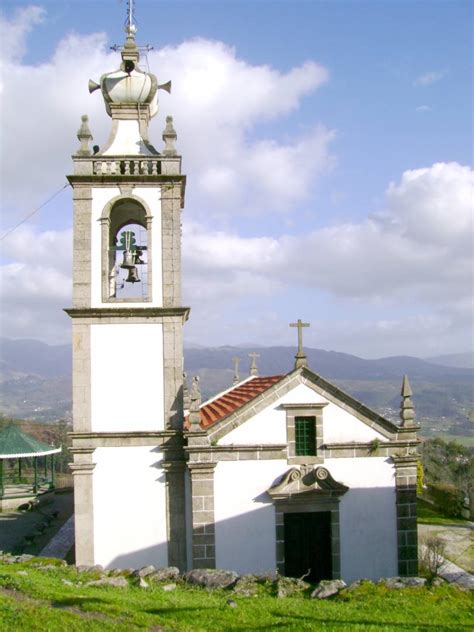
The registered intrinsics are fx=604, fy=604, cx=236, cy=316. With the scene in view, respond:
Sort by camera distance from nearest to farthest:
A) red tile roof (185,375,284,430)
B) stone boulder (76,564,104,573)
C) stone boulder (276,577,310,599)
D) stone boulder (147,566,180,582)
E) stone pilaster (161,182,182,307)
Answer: stone boulder (276,577,310,599) → stone boulder (147,566,180,582) → stone boulder (76,564,104,573) → stone pilaster (161,182,182,307) → red tile roof (185,375,284,430)

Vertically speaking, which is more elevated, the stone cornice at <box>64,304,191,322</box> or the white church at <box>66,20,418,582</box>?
the stone cornice at <box>64,304,191,322</box>

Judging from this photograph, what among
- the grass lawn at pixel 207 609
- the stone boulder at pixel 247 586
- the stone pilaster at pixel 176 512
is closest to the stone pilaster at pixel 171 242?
the stone pilaster at pixel 176 512

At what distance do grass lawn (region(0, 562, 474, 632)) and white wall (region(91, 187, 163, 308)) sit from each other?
7114 millimetres

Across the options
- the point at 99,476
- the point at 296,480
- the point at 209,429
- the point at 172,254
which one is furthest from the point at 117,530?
the point at 172,254

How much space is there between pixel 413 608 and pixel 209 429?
6482 millimetres

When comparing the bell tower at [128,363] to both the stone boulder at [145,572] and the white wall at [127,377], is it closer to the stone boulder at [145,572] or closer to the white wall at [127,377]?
the white wall at [127,377]

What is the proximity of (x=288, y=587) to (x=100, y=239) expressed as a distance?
10055 millimetres

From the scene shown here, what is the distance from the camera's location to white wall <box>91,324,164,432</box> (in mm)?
16203

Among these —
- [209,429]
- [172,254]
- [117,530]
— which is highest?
[172,254]

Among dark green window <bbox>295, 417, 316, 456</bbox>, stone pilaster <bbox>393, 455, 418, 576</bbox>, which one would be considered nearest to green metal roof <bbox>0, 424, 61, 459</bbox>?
dark green window <bbox>295, 417, 316, 456</bbox>

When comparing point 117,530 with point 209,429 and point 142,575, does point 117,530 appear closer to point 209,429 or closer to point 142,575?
point 142,575

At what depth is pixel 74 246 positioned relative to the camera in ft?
54.7

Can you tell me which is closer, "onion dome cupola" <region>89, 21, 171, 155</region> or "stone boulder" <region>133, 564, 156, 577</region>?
"stone boulder" <region>133, 564, 156, 577</region>

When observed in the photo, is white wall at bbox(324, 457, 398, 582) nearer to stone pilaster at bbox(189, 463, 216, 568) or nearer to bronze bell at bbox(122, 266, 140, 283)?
stone pilaster at bbox(189, 463, 216, 568)
